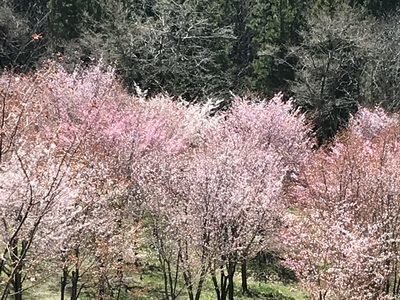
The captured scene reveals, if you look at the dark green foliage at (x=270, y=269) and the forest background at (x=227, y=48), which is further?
the forest background at (x=227, y=48)

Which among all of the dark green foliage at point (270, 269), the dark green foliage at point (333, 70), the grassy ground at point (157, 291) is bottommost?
the grassy ground at point (157, 291)

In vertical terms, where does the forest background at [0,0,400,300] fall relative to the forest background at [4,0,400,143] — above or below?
below

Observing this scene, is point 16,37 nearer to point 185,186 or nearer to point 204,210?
point 185,186

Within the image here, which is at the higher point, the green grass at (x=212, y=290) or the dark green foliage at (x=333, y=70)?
the dark green foliage at (x=333, y=70)

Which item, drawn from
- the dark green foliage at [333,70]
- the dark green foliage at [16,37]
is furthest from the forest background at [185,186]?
the dark green foliage at [16,37]

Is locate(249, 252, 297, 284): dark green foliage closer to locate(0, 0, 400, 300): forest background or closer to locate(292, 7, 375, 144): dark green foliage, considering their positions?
locate(0, 0, 400, 300): forest background

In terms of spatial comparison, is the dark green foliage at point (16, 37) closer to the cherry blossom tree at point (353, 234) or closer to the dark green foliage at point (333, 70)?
the dark green foliage at point (333, 70)

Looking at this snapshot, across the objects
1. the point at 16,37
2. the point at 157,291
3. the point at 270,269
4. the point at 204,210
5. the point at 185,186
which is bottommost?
the point at 157,291

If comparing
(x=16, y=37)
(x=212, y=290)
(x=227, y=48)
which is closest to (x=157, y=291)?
(x=212, y=290)

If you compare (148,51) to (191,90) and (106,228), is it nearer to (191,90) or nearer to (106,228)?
(191,90)

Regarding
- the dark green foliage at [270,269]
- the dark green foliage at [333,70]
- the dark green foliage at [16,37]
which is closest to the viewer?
the dark green foliage at [270,269]

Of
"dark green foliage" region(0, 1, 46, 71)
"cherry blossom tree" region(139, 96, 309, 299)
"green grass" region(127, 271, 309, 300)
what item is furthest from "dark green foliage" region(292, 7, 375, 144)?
"cherry blossom tree" region(139, 96, 309, 299)

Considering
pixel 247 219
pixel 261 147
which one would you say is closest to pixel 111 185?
pixel 247 219

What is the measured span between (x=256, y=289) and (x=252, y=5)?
1376 inches
